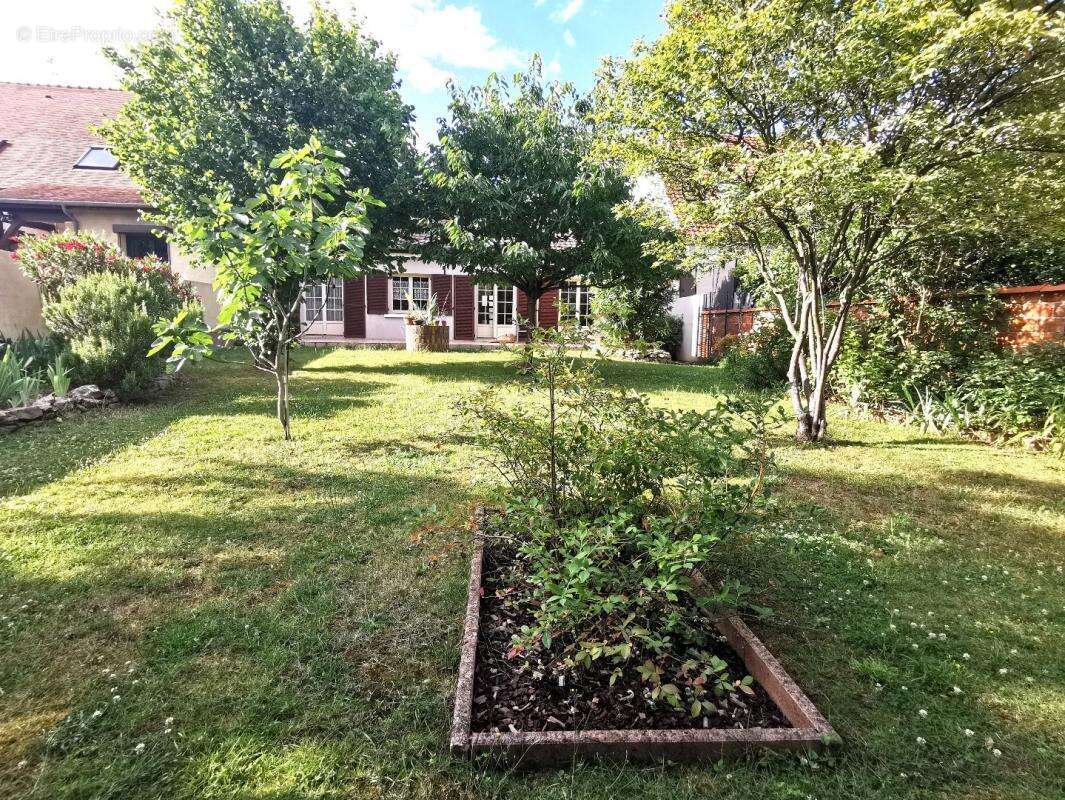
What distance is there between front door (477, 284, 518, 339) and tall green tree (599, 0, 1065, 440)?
1296 cm

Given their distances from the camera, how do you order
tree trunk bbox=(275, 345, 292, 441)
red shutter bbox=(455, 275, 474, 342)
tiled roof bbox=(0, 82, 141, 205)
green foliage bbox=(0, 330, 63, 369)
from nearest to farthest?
tree trunk bbox=(275, 345, 292, 441) → green foliage bbox=(0, 330, 63, 369) → tiled roof bbox=(0, 82, 141, 205) → red shutter bbox=(455, 275, 474, 342)

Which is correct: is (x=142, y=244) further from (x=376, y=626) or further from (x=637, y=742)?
(x=637, y=742)

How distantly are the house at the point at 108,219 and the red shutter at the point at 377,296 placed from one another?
34 millimetres

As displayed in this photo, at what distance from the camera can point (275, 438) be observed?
205 inches

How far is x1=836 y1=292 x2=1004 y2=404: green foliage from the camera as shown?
20.5 feet

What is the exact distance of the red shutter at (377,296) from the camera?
17.7m

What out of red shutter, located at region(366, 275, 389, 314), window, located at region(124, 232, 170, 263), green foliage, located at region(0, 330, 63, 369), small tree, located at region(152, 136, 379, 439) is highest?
window, located at region(124, 232, 170, 263)

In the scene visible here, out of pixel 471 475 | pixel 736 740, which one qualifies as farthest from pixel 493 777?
pixel 471 475

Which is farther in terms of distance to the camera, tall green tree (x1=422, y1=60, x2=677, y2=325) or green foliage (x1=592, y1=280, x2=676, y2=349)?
green foliage (x1=592, y1=280, x2=676, y2=349)

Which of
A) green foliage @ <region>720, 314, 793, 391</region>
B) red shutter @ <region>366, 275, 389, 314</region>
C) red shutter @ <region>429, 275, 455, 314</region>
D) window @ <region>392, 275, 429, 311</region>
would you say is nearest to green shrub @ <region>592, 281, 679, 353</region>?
green foliage @ <region>720, 314, 793, 391</region>

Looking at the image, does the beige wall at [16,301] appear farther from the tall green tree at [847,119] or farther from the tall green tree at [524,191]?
the tall green tree at [847,119]

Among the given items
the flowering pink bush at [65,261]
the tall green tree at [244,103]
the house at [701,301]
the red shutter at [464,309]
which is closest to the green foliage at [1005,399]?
the house at [701,301]

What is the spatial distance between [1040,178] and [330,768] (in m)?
6.03

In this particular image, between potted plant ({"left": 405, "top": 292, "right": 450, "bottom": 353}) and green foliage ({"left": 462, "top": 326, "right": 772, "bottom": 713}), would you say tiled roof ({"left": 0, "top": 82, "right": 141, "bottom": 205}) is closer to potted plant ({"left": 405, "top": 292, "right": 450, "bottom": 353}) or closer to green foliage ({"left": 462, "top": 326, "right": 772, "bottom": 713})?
potted plant ({"left": 405, "top": 292, "right": 450, "bottom": 353})
